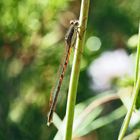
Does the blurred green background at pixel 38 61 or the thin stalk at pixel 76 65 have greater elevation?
the thin stalk at pixel 76 65

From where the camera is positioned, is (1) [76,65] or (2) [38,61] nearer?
(1) [76,65]

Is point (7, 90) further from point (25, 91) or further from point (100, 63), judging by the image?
point (100, 63)

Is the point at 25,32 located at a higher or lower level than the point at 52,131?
higher

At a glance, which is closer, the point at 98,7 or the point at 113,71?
the point at 113,71

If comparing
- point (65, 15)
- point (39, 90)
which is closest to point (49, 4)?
point (65, 15)

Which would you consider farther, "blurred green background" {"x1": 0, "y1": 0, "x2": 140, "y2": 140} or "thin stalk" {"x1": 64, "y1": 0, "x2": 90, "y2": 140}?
"blurred green background" {"x1": 0, "y1": 0, "x2": 140, "y2": 140}

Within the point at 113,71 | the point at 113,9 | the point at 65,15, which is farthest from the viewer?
the point at 113,9

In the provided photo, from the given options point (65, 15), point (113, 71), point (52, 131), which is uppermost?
point (65, 15)

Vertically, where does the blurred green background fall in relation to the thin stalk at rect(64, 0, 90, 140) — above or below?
below

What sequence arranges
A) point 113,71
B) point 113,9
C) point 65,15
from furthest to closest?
point 113,9 → point 65,15 → point 113,71

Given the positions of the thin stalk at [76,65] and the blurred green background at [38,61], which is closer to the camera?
the thin stalk at [76,65]

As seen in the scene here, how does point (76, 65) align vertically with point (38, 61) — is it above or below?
above
